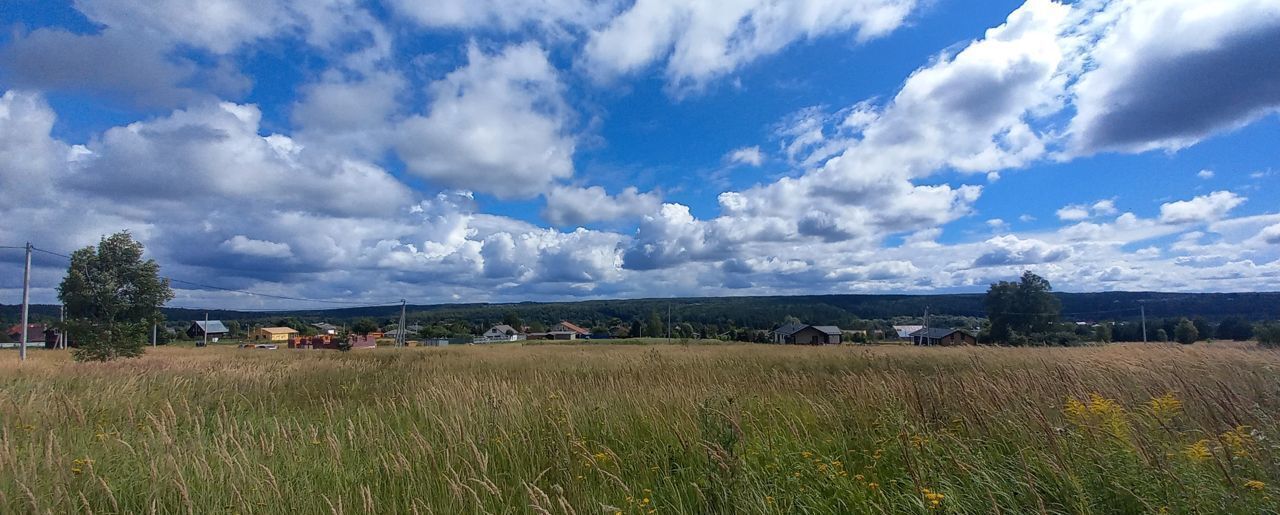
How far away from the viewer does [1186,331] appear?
2250 inches

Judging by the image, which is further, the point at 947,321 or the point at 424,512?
the point at 947,321

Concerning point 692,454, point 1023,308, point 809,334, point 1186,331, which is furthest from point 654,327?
point 692,454

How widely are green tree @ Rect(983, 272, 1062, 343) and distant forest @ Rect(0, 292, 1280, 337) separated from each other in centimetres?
239

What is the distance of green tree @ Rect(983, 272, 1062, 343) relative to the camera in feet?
196

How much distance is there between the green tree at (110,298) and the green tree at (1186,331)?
270ft

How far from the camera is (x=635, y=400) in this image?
20.9 ft

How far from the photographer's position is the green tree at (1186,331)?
2202 inches

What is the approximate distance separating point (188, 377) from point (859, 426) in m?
11.0

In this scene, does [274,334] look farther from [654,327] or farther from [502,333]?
[654,327]

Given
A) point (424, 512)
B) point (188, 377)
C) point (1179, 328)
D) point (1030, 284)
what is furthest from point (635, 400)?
point (1179, 328)

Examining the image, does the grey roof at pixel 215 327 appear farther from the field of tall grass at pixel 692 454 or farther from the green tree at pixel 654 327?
the field of tall grass at pixel 692 454

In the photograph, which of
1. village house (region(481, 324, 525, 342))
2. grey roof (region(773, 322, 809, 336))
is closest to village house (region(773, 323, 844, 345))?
grey roof (region(773, 322, 809, 336))

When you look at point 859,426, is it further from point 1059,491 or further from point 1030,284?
point 1030,284

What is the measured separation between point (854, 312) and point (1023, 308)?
99466mm
